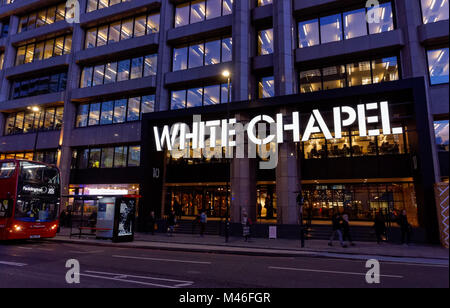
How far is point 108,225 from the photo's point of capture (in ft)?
63.8

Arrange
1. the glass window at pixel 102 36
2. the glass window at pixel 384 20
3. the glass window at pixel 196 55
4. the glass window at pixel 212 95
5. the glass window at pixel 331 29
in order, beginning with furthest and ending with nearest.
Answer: the glass window at pixel 102 36 → the glass window at pixel 196 55 → the glass window at pixel 212 95 → the glass window at pixel 331 29 → the glass window at pixel 384 20

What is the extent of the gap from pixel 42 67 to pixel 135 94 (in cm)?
1420

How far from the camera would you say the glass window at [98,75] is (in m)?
32.2

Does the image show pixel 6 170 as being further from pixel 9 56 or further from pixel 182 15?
pixel 9 56

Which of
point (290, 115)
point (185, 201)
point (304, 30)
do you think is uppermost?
point (304, 30)

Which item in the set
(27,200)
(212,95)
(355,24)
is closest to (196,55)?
(212,95)

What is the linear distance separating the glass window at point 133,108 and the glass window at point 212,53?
874cm

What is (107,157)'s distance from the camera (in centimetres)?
3073

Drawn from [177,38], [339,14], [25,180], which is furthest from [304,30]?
[25,180]

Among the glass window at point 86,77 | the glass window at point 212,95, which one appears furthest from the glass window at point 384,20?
the glass window at point 86,77

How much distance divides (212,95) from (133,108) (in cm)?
924

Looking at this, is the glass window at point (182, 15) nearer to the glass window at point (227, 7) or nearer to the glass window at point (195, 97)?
the glass window at point (227, 7)

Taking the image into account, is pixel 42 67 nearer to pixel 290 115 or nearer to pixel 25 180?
pixel 25 180
